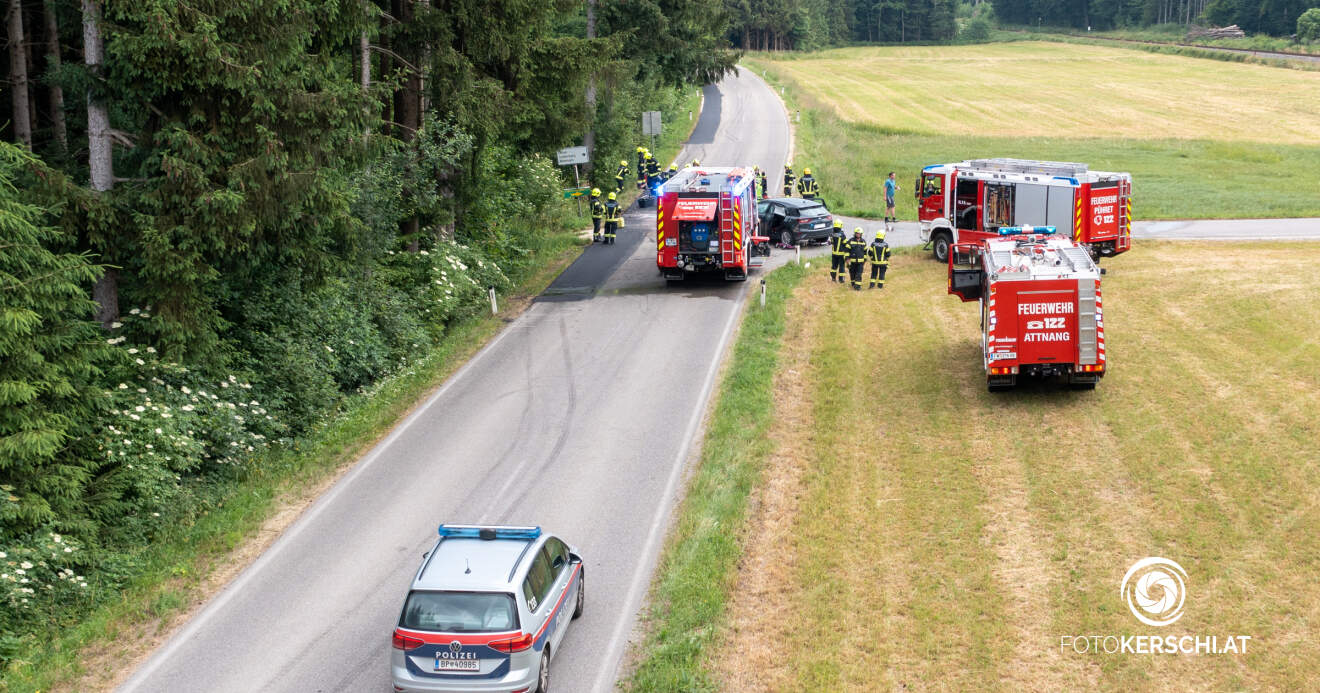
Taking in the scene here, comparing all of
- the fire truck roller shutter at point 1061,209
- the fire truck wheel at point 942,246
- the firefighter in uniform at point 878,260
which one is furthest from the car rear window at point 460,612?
the fire truck wheel at point 942,246

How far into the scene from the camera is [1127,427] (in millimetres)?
18125

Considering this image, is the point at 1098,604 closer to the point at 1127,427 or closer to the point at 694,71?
the point at 1127,427

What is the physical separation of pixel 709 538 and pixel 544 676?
3761mm

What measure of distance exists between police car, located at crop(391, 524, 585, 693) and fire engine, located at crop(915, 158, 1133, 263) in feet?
73.0

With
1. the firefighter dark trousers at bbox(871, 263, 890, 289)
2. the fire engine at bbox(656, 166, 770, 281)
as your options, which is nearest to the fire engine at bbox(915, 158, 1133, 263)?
the firefighter dark trousers at bbox(871, 263, 890, 289)

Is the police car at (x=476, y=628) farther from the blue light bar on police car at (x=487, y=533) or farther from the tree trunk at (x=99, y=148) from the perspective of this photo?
the tree trunk at (x=99, y=148)

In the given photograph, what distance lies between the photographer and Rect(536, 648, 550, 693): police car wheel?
10895 mm

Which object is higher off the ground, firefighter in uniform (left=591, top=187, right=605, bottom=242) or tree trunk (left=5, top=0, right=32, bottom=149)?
tree trunk (left=5, top=0, right=32, bottom=149)

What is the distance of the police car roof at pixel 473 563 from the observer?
10.8 metres

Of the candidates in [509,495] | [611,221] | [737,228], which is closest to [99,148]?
[509,495]

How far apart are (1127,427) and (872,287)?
12.1 metres

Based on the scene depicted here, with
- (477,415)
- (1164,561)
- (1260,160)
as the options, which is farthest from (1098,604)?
(1260,160)

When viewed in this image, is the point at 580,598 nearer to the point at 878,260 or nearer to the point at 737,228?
the point at 737,228

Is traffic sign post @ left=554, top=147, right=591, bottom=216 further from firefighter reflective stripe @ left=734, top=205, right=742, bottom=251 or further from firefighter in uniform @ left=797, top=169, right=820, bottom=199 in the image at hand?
firefighter reflective stripe @ left=734, top=205, right=742, bottom=251
